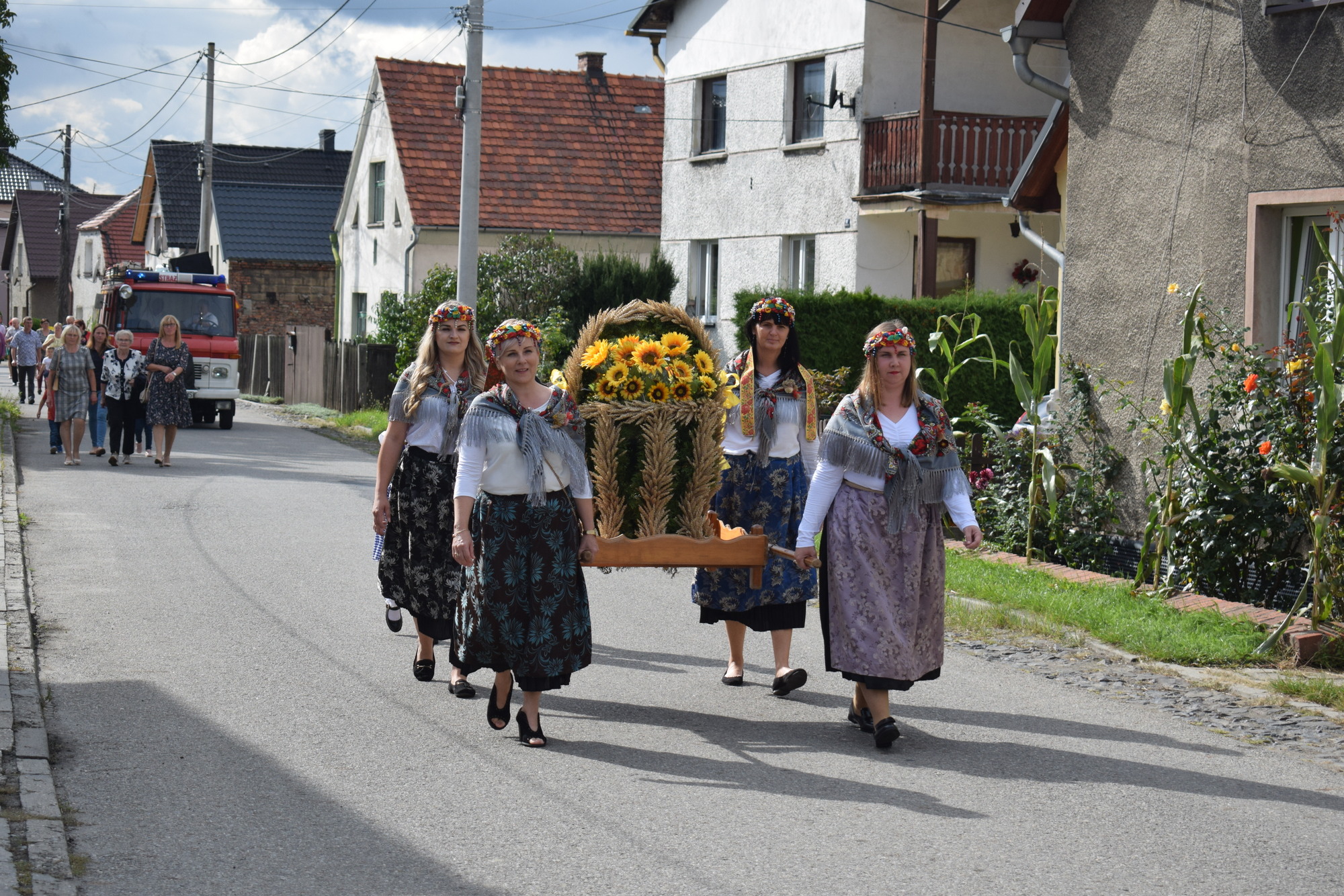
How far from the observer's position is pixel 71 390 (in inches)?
728

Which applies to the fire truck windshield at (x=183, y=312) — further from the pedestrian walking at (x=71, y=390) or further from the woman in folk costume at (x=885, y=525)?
the woman in folk costume at (x=885, y=525)

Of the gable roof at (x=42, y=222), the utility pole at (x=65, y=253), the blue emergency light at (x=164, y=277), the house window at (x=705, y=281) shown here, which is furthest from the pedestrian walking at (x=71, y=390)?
Result: the gable roof at (x=42, y=222)

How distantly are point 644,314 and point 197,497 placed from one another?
9.24m

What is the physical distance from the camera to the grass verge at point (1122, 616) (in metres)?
8.34

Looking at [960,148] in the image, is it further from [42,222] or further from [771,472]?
[42,222]

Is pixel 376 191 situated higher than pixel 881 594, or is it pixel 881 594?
pixel 376 191

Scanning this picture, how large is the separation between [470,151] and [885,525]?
14316 millimetres

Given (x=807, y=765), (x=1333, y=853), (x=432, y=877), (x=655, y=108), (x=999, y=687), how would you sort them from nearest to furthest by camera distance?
(x=432, y=877), (x=1333, y=853), (x=807, y=765), (x=999, y=687), (x=655, y=108)

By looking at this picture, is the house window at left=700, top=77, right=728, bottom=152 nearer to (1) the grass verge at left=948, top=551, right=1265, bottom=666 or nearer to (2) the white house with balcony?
(2) the white house with balcony

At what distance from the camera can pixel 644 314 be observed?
746 cm

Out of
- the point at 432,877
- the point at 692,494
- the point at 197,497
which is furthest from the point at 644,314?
the point at 197,497

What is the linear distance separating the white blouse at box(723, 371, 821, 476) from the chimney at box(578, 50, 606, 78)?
2980 centimetres

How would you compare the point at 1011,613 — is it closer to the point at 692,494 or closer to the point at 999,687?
the point at 999,687

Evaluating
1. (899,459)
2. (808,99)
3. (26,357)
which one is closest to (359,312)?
(26,357)
